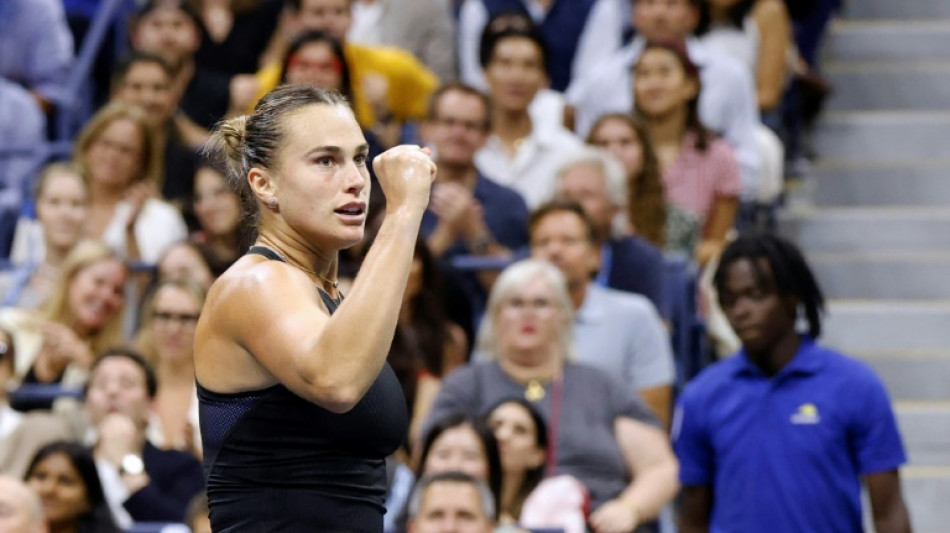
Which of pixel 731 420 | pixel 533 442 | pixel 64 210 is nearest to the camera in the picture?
pixel 731 420

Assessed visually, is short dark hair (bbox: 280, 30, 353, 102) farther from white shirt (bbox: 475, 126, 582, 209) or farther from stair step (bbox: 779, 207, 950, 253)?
stair step (bbox: 779, 207, 950, 253)

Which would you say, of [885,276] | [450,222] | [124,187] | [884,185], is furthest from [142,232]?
[884,185]

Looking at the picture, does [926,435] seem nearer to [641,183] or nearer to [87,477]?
[641,183]

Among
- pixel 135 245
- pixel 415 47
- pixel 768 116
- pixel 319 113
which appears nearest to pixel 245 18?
pixel 415 47

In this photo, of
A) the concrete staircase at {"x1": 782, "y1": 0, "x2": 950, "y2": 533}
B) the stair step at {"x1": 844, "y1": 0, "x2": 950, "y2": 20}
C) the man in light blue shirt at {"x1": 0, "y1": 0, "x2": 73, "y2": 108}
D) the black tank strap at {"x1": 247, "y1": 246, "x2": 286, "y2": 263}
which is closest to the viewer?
the black tank strap at {"x1": 247, "y1": 246, "x2": 286, "y2": 263}

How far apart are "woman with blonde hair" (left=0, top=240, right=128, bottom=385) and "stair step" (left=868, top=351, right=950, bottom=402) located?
3.24 m

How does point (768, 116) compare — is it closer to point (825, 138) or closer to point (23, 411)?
point (825, 138)

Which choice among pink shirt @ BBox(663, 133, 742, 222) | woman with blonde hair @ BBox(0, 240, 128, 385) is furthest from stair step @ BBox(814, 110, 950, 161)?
woman with blonde hair @ BBox(0, 240, 128, 385)

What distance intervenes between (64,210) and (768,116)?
12.3 ft

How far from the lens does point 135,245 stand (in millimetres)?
7953

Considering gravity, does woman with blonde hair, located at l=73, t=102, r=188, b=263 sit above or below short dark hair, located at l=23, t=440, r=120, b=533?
above

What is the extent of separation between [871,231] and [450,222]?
256 centimetres

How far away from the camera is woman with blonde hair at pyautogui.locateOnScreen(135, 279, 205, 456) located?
683 cm

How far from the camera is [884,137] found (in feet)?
31.5
